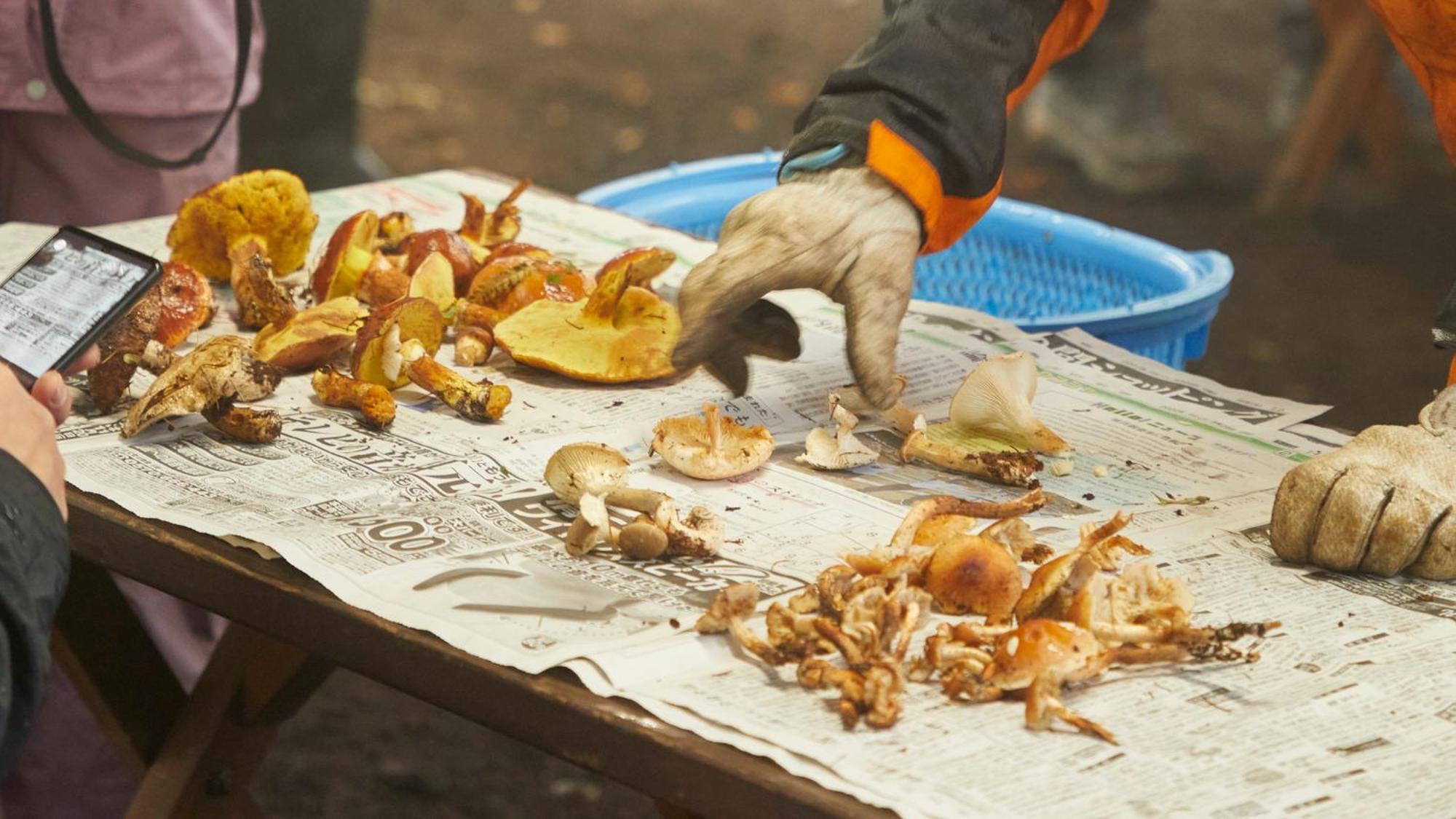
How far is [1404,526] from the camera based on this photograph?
1.04 meters

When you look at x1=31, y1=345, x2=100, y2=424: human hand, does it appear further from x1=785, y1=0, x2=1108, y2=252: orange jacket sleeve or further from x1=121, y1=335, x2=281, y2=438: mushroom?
x1=785, y1=0, x2=1108, y2=252: orange jacket sleeve

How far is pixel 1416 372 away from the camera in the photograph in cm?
Answer: 357

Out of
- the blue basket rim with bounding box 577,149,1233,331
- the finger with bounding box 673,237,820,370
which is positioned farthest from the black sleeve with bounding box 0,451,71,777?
the blue basket rim with bounding box 577,149,1233,331

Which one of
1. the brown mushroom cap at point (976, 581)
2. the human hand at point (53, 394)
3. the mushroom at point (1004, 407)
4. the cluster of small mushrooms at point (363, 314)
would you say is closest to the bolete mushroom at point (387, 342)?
the cluster of small mushrooms at point (363, 314)

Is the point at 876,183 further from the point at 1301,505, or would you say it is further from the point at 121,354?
the point at 121,354

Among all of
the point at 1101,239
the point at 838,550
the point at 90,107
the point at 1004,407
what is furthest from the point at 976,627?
A: the point at 90,107

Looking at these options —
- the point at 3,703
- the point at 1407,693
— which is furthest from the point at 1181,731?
the point at 3,703

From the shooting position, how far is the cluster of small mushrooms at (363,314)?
1.31 meters

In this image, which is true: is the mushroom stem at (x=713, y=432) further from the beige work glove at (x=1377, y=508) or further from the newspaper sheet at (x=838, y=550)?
the beige work glove at (x=1377, y=508)

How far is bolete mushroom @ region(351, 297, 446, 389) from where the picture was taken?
4.52ft

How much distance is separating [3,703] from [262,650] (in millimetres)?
524

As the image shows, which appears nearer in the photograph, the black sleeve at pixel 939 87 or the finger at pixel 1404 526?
the finger at pixel 1404 526

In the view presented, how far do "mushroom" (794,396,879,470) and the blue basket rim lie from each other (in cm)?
45

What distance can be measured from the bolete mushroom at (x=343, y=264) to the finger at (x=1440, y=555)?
3.36 ft
